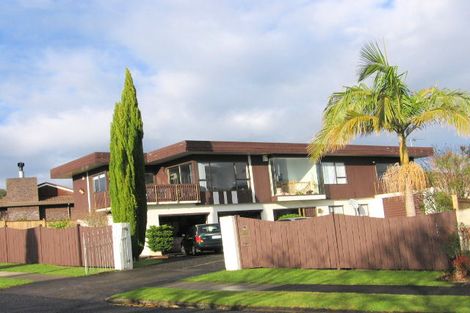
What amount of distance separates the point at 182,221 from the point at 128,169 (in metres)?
11.2

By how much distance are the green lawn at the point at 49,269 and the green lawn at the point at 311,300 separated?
7.64m

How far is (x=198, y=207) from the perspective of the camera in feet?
105

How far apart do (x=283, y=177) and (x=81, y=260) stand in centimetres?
1610

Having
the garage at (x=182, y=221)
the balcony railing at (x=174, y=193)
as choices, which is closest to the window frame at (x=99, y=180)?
the garage at (x=182, y=221)

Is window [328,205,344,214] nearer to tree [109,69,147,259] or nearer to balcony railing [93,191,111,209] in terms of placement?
balcony railing [93,191,111,209]

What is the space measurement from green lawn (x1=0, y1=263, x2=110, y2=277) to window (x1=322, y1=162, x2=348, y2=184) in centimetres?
1906

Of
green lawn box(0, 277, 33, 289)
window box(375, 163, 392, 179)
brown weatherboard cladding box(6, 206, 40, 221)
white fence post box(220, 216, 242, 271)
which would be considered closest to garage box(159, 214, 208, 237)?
green lawn box(0, 277, 33, 289)

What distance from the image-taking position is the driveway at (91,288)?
12.9m

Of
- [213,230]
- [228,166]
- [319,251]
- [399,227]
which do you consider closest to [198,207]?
[228,166]

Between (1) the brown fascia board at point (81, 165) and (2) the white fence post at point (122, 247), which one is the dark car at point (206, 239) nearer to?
(2) the white fence post at point (122, 247)

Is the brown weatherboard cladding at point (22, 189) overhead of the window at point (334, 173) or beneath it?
overhead

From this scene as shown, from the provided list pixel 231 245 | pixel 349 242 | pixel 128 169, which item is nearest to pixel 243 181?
pixel 128 169

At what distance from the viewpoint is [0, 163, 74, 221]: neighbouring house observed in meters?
44.6

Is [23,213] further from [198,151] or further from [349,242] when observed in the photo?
[349,242]
